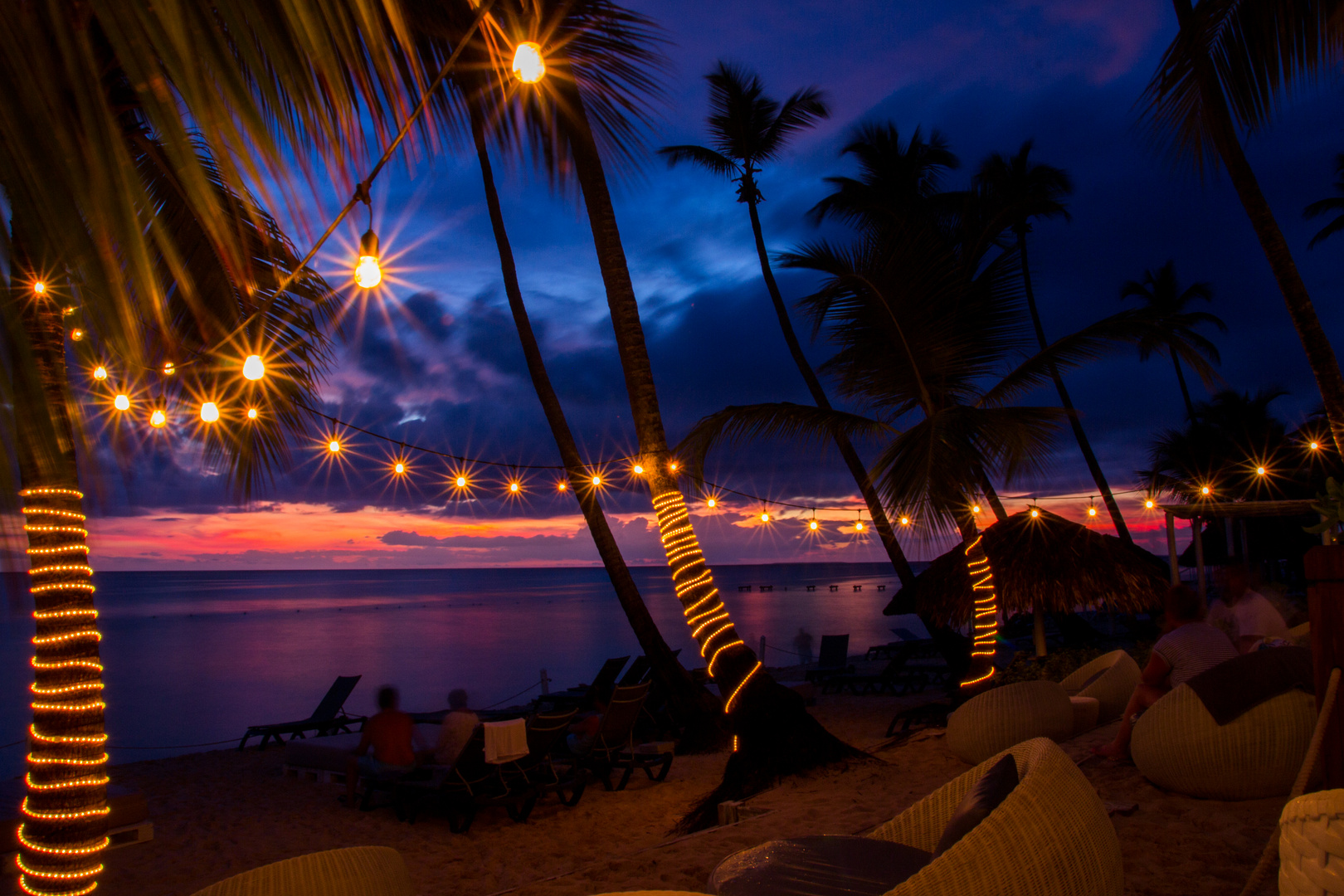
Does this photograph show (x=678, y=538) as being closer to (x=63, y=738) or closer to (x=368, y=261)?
(x=368, y=261)

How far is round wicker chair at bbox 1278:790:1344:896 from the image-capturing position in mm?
1253

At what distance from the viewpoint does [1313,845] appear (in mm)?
1306

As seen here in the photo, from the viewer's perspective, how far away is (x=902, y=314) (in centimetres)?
738

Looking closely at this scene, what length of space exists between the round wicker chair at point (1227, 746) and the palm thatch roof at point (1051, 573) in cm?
584

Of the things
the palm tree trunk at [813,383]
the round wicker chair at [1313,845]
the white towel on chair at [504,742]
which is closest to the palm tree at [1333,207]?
the palm tree trunk at [813,383]

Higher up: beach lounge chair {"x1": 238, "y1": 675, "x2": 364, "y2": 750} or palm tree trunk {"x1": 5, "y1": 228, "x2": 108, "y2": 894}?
palm tree trunk {"x1": 5, "y1": 228, "x2": 108, "y2": 894}

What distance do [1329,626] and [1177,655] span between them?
2309 millimetres

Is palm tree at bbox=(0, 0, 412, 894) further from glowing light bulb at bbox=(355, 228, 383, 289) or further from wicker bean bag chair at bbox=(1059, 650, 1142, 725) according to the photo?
wicker bean bag chair at bbox=(1059, 650, 1142, 725)

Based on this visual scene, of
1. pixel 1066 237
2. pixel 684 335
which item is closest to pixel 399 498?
pixel 684 335

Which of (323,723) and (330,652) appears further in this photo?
(330,652)

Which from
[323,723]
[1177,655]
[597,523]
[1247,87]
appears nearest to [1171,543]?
[1247,87]

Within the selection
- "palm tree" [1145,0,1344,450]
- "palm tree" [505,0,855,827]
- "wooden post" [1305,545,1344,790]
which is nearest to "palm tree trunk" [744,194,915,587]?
"palm tree" [505,0,855,827]

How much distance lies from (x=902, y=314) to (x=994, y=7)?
7.46 m

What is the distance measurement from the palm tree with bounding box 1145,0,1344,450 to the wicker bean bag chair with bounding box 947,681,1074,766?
153 inches
